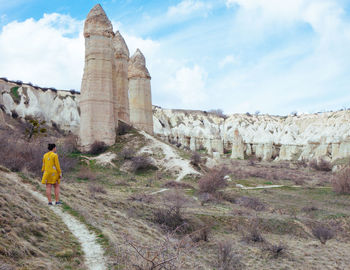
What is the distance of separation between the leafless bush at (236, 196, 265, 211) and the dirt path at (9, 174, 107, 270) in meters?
8.82

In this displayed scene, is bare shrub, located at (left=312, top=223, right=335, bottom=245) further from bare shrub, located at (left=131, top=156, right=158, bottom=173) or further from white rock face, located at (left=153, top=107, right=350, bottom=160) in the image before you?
white rock face, located at (left=153, top=107, right=350, bottom=160)

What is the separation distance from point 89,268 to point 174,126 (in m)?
59.6

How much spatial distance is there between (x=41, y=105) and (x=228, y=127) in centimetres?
3945

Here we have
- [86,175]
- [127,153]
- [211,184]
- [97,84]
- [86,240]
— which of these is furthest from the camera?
[97,84]

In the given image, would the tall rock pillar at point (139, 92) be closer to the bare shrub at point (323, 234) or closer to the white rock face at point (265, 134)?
the bare shrub at point (323, 234)

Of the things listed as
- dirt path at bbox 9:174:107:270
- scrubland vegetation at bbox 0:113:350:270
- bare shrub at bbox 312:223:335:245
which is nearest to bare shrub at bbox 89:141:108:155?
scrubland vegetation at bbox 0:113:350:270

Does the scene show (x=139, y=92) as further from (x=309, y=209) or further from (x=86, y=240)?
(x=86, y=240)

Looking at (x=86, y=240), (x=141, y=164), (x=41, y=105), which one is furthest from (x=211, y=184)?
(x=41, y=105)

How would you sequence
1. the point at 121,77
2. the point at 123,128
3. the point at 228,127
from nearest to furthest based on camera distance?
the point at 123,128
the point at 121,77
the point at 228,127

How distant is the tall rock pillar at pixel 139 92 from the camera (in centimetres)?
2945

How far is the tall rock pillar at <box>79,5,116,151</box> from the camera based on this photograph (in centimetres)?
2177

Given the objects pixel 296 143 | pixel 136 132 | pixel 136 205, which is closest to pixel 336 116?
pixel 296 143

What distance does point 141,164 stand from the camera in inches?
797

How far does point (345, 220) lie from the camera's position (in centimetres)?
1229
